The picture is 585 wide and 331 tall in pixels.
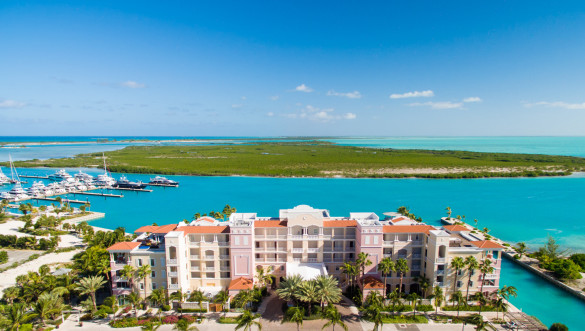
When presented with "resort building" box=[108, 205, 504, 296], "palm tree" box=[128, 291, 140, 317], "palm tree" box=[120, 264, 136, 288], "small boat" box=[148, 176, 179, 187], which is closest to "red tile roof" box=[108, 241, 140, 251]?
"resort building" box=[108, 205, 504, 296]

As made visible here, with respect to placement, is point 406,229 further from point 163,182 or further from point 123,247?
point 163,182

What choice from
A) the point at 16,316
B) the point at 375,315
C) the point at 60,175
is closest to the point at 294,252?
the point at 375,315

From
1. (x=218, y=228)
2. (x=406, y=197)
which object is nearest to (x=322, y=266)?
(x=218, y=228)

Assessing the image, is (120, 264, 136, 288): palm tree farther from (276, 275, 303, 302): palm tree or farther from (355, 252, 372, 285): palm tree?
(355, 252, 372, 285): palm tree

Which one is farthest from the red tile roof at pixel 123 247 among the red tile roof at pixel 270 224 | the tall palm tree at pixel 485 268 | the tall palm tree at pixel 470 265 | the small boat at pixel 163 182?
the small boat at pixel 163 182

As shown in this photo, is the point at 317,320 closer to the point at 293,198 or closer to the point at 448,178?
the point at 293,198
